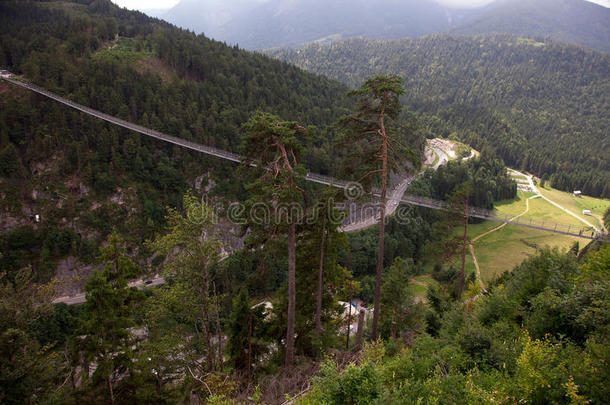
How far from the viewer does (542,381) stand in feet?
18.2

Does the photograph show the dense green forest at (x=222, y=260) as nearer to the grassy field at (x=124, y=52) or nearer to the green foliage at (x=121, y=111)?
the green foliage at (x=121, y=111)

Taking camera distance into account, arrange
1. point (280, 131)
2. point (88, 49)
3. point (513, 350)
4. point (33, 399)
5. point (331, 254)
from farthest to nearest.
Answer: point (88, 49), point (331, 254), point (280, 131), point (33, 399), point (513, 350)

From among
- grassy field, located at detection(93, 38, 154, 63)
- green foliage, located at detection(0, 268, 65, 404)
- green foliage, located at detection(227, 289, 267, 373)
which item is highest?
grassy field, located at detection(93, 38, 154, 63)

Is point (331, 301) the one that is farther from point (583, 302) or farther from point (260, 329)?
point (583, 302)

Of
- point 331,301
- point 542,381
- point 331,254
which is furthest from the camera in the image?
point 331,301

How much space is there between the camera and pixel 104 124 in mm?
50156

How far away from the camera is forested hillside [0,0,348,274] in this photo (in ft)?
141

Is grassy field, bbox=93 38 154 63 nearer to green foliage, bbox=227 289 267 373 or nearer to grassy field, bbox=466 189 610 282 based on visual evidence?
green foliage, bbox=227 289 267 373

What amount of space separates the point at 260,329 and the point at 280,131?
10.3 metres

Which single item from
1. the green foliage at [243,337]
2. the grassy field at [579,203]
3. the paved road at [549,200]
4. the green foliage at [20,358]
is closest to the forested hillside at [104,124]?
the green foliage at [243,337]

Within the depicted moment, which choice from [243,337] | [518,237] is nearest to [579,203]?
[518,237]

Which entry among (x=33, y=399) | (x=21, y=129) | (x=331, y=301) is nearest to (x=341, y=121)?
(x=331, y=301)

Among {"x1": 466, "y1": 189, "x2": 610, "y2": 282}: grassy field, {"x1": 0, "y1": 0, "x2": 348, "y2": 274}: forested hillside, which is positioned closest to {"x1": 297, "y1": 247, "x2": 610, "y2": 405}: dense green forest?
{"x1": 466, "y1": 189, "x2": 610, "y2": 282}: grassy field

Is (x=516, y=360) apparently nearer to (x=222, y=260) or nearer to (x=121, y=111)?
(x=222, y=260)
